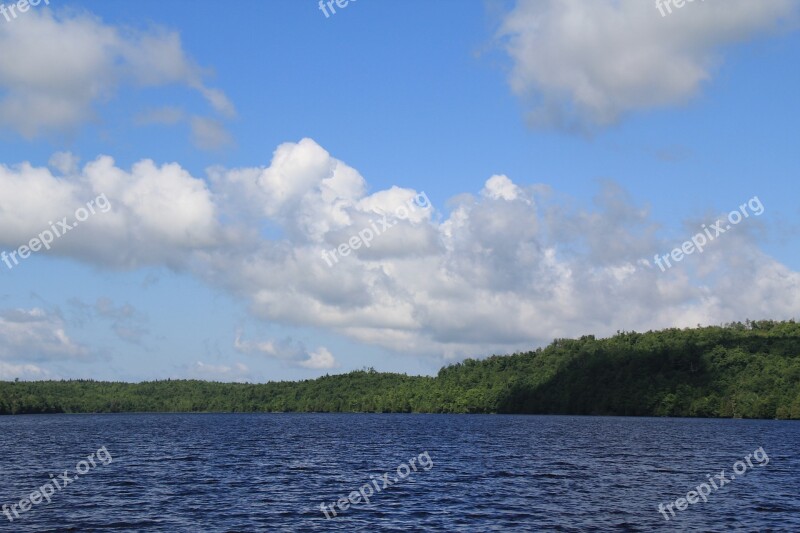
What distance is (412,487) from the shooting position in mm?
68062

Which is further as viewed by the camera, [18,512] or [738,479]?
[738,479]

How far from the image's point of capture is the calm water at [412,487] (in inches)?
2016

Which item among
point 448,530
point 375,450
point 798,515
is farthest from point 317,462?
point 798,515

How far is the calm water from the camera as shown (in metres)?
51.2

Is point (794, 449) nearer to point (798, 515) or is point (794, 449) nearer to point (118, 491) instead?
point (798, 515)

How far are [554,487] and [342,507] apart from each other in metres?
21.1

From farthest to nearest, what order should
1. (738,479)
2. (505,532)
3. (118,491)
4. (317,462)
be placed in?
(317,462) < (738,479) < (118,491) < (505,532)

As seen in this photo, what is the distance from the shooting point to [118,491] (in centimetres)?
6469

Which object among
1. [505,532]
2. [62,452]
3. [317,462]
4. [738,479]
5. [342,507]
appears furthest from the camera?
[62,452]

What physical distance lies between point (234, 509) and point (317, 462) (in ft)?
122

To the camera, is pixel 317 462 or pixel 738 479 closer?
pixel 738 479

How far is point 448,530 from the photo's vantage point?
159ft

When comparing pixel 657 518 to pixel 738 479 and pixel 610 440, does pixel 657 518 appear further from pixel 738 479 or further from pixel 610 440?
pixel 610 440

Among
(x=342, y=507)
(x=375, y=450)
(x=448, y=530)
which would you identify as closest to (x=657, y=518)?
(x=448, y=530)
